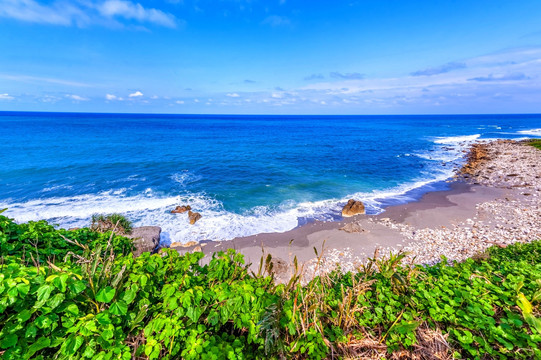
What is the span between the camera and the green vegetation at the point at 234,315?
2.71 meters

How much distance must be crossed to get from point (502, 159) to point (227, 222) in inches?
1773

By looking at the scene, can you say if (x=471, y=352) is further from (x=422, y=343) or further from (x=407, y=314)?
(x=407, y=314)

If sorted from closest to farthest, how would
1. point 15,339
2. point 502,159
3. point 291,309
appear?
point 15,339 < point 291,309 < point 502,159

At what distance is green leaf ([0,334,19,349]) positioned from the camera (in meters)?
2.46

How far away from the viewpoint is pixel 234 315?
3395mm

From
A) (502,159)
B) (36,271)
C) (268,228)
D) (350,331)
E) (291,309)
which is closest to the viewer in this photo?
(36,271)

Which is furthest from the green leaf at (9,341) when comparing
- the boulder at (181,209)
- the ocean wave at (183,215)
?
the boulder at (181,209)

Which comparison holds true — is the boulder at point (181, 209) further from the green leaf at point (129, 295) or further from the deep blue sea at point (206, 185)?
the green leaf at point (129, 295)

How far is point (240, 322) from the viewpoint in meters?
3.31

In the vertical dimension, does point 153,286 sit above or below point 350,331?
above

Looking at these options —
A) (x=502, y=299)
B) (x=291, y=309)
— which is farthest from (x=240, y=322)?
(x=502, y=299)

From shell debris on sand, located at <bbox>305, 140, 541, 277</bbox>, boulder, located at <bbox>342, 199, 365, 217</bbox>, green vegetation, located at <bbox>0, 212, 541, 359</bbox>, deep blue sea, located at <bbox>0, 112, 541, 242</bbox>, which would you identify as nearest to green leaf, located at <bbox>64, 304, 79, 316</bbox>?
green vegetation, located at <bbox>0, 212, 541, 359</bbox>

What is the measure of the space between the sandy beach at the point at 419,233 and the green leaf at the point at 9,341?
799cm

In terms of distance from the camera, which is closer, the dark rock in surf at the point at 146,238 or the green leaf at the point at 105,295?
the green leaf at the point at 105,295
